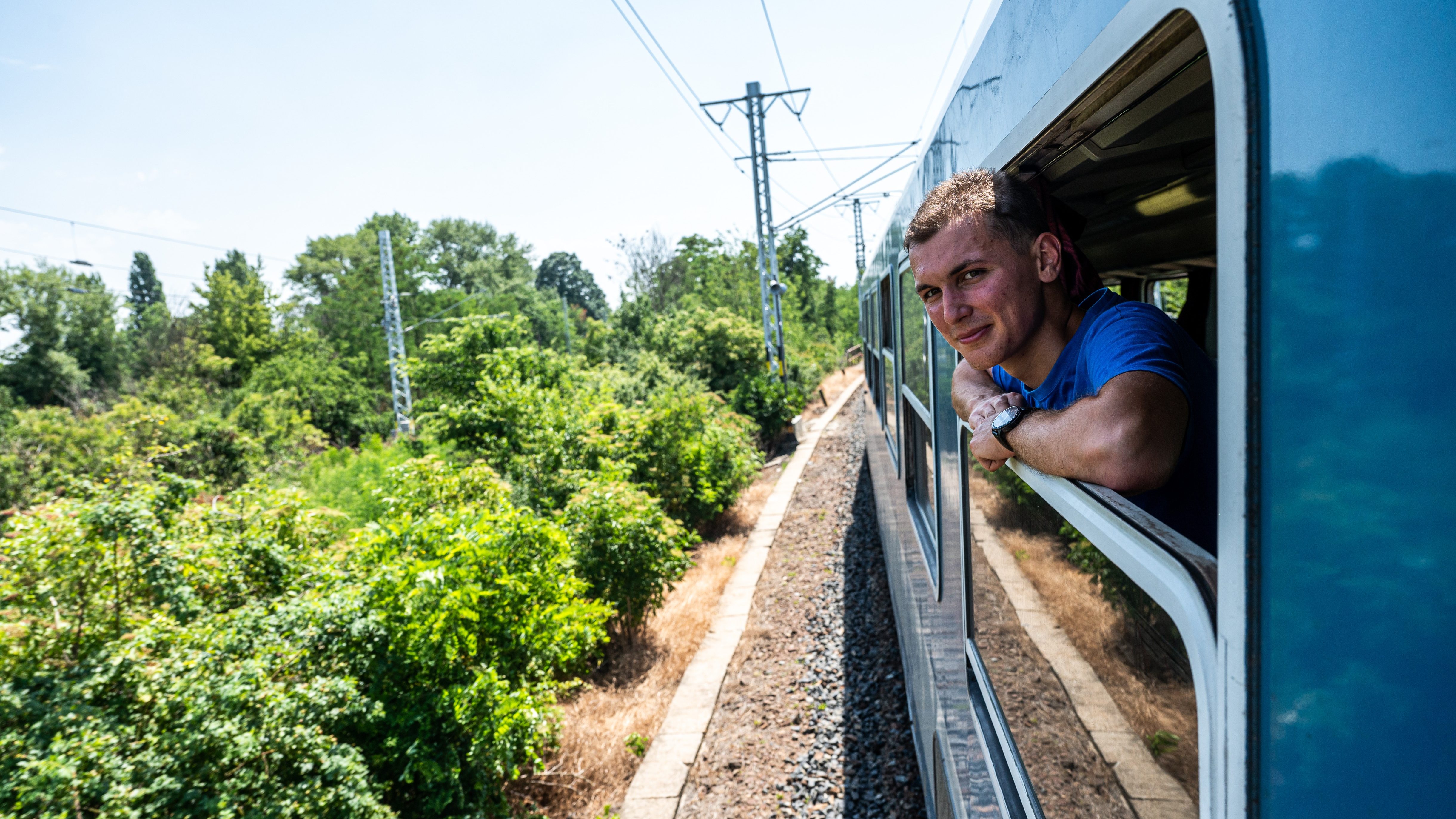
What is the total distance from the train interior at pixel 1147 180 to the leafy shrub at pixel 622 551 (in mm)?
4146

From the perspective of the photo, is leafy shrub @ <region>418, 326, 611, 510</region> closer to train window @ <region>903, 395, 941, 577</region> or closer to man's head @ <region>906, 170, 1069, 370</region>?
train window @ <region>903, 395, 941, 577</region>

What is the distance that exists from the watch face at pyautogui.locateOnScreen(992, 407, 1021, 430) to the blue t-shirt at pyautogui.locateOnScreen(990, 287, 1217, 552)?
0.11 metres

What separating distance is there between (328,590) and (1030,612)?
10.6 ft

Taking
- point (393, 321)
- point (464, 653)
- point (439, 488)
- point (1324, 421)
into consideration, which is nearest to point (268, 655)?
point (464, 653)

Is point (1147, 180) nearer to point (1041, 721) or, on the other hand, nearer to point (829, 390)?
point (1041, 721)

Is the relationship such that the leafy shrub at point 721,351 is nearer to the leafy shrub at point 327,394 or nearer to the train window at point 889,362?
the train window at point 889,362

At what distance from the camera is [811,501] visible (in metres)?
10.0

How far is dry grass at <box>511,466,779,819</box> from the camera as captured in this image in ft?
13.6

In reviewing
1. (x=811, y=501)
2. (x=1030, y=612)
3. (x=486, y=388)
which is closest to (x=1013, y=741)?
(x=1030, y=612)

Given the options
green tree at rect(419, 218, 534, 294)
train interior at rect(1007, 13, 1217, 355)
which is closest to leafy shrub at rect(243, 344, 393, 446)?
green tree at rect(419, 218, 534, 294)

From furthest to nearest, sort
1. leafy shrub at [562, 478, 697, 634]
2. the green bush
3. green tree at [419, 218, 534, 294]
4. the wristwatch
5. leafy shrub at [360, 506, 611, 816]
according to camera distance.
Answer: green tree at [419, 218, 534, 294] < leafy shrub at [562, 478, 697, 634] < leafy shrub at [360, 506, 611, 816] < the green bush < the wristwatch

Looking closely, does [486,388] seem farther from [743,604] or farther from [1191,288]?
[1191,288]

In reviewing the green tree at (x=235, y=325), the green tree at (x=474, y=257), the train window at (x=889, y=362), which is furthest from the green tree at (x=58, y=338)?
the train window at (x=889, y=362)

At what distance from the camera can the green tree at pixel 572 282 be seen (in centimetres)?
9212
